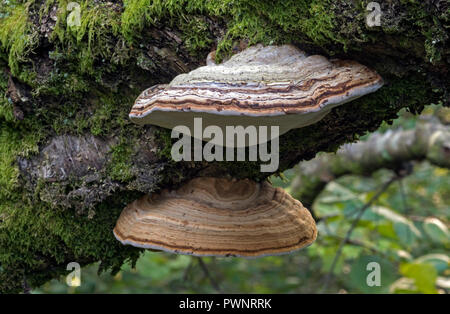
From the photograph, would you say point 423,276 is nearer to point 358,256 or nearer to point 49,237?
point 358,256

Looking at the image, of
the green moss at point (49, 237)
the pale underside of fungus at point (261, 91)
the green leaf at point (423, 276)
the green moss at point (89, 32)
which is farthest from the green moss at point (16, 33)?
the green leaf at point (423, 276)

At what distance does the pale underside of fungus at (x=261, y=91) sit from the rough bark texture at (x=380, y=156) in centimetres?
243

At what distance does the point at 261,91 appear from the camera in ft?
5.01

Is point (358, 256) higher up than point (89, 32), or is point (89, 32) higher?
point (89, 32)

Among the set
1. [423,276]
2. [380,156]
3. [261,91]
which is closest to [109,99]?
[261,91]

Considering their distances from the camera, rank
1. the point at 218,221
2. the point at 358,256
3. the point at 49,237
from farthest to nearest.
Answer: the point at 358,256 < the point at 49,237 < the point at 218,221

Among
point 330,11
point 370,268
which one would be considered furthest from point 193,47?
point 370,268

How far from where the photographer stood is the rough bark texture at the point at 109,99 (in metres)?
1.78

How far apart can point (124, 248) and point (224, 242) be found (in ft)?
3.08

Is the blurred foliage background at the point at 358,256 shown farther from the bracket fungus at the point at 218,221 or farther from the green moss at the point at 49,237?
the green moss at the point at 49,237

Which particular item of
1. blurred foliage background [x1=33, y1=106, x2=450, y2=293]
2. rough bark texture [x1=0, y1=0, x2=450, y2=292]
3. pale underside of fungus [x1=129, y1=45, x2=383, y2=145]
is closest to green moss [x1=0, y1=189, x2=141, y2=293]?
rough bark texture [x1=0, y1=0, x2=450, y2=292]

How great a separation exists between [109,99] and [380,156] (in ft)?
12.5

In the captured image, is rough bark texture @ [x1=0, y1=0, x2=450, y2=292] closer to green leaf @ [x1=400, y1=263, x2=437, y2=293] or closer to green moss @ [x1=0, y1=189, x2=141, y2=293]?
green moss @ [x1=0, y1=189, x2=141, y2=293]
